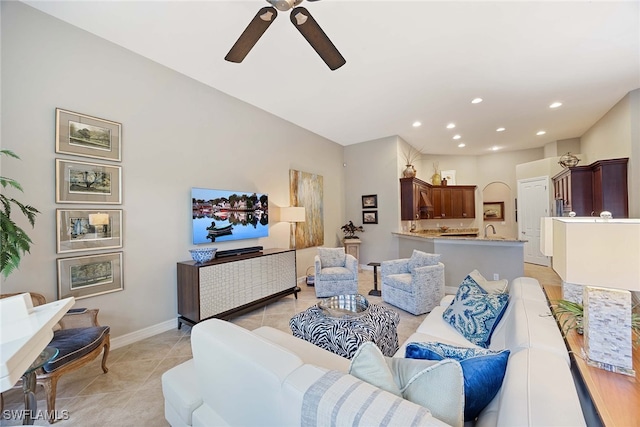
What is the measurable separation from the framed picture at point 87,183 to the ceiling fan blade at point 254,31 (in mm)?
1757

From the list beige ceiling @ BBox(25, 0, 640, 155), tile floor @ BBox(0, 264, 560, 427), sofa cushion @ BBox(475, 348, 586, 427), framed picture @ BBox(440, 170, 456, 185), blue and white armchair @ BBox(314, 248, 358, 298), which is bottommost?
tile floor @ BBox(0, 264, 560, 427)

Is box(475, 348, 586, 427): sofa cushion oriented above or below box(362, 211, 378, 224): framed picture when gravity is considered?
below

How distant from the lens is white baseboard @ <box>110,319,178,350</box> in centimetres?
263

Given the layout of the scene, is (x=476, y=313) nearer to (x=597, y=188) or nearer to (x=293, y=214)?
(x=293, y=214)

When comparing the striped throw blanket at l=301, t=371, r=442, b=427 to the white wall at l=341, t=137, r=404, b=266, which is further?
the white wall at l=341, t=137, r=404, b=266

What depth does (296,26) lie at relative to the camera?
1862mm

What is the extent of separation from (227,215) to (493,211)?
789 cm

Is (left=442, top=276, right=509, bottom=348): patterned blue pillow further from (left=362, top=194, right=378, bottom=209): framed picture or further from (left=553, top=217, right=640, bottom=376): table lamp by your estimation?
(left=362, top=194, right=378, bottom=209): framed picture

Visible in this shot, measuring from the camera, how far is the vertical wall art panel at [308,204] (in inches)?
197

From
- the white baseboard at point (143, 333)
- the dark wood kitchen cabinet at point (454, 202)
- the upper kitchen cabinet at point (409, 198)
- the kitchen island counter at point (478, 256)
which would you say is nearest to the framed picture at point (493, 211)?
the dark wood kitchen cabinet at point (454, 202)

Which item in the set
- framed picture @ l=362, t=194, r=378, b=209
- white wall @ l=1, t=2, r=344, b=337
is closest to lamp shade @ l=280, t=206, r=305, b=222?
white wall @ l=1, t=2, r=344, b=337

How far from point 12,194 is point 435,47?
4.22m

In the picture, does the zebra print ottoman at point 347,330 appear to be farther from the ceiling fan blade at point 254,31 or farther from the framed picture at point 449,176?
the framed picture at point 449,176

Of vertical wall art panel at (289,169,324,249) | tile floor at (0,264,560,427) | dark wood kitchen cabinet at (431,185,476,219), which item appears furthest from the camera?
dark wood kitchen cabinet at (431,185,476,219)
